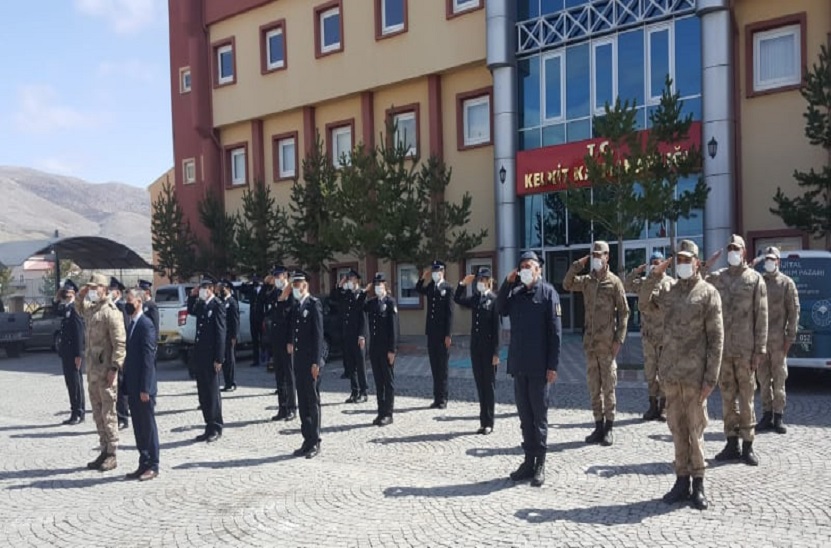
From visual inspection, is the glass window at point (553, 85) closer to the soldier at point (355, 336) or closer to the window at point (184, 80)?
the soldier at point (355, 336)

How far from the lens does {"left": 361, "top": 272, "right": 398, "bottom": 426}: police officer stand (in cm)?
987

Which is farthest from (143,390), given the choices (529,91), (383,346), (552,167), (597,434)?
(529,91)

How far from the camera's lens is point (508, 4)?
790 inches

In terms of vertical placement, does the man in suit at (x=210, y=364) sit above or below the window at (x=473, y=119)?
below

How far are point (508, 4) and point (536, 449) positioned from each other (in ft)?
52.1

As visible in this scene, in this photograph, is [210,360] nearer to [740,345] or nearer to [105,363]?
[105,363]

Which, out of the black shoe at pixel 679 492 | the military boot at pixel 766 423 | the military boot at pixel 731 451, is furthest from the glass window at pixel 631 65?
the black shoe at pixel 679 492

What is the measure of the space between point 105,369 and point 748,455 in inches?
257

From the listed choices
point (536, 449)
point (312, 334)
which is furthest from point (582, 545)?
point (312, 334)

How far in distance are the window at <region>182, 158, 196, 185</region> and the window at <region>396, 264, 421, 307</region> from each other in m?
10.5

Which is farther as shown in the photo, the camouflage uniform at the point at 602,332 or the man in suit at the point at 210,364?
the man in suit at the point at 210,364

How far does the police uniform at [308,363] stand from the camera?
820 centimetres

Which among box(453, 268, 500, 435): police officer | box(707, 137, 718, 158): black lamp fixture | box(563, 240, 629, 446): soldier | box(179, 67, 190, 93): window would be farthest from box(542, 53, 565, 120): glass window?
box(179, 67, 190, 93): window

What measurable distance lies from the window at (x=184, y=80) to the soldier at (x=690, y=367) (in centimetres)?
2688
